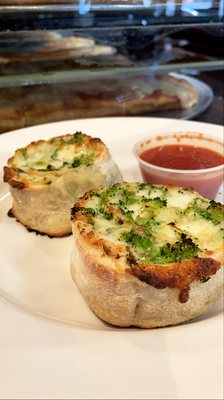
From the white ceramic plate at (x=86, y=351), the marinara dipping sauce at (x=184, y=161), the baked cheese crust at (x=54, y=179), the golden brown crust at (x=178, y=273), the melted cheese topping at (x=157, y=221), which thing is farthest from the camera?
the marinara dipping sauce at (x=184, y=161)

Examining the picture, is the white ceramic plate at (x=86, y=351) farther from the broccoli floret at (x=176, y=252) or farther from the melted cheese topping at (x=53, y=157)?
the melted cheese topping at (x=53, y=157)

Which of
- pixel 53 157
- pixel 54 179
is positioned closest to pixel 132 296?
pixel 54 179

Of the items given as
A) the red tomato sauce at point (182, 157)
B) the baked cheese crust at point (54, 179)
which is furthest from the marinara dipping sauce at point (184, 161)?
the baked cheese crust at point (54, 179)

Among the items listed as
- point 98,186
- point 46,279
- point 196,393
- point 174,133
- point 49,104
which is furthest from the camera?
point 49,104

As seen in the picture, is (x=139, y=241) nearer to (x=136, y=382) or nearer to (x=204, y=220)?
(x=204, y=220)

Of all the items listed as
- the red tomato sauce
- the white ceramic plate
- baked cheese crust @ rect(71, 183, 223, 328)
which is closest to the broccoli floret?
baked cheese crust @ rect(71, 183, 223, 328)

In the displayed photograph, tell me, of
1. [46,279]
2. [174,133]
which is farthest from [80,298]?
[174,133]
